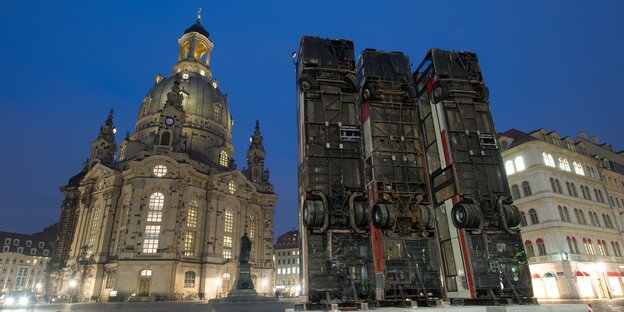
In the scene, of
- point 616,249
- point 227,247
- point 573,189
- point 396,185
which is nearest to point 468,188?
point 396,185

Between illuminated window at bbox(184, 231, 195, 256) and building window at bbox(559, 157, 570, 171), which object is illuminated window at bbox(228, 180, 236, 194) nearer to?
illuminated window at bbox(184, 231, 195, 256)

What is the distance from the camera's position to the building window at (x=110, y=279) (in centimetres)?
4325

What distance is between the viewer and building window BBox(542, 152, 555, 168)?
3324 centimetres

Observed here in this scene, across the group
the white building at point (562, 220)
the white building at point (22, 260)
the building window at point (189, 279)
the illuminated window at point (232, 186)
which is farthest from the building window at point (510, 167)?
the white building at point (22, 260)

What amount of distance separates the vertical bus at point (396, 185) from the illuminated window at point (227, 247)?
127 ft

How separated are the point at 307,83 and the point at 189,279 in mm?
37261

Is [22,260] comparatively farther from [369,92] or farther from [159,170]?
[369,92]

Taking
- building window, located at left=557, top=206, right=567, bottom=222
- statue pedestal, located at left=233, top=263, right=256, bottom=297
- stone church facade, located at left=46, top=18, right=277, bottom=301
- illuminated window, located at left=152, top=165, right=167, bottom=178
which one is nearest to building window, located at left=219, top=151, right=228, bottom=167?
stone church facade, located at left=46, top=18, right=277, bottom=301

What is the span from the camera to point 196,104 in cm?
6338

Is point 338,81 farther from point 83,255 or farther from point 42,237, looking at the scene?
point 42,237

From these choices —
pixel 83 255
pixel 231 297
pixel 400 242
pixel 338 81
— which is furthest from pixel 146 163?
pixel 400 242

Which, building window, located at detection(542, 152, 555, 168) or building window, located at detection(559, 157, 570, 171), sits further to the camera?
building window, located at detection(559, 157, 570, 171)

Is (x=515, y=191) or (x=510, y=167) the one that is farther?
(x=510, y=167)

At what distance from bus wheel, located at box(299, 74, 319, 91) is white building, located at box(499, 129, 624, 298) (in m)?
24.8
